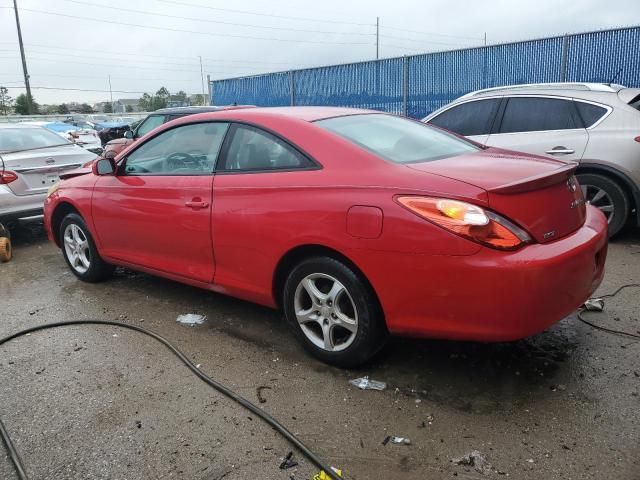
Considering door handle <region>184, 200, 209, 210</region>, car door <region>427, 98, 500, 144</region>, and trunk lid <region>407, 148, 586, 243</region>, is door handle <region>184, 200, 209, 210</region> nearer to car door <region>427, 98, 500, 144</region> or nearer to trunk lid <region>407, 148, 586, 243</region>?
trunk lid <region>407, 148, 586, 243</region>

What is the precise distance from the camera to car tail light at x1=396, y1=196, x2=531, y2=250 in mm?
2656

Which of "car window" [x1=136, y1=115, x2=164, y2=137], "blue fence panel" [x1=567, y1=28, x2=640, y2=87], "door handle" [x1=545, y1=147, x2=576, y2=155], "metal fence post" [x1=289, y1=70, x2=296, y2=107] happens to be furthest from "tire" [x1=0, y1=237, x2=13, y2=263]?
"metal fence post" [x1=289, y1=70, x2=296, y2=107]

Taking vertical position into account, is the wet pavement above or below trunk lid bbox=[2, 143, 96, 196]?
below

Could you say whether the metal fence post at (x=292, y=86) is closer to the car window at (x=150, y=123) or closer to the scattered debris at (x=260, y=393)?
the car window at (x=150, y=123)

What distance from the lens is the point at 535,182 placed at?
9.34ft

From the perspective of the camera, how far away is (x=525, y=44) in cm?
1130

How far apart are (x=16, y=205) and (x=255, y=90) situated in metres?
11.8

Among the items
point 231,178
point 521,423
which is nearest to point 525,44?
point 231,178

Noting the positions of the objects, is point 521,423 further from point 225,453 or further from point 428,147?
point 428,147

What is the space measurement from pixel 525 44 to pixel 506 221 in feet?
32.7

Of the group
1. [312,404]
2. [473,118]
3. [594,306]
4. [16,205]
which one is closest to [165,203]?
[312,404]

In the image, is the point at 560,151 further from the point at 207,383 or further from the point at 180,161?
the point at 207,383

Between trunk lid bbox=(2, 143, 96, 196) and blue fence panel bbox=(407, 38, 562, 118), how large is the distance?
8240 millimetres

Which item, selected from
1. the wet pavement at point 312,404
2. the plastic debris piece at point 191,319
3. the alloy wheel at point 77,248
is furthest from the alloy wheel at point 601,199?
the alloy wheel at point 77,248
